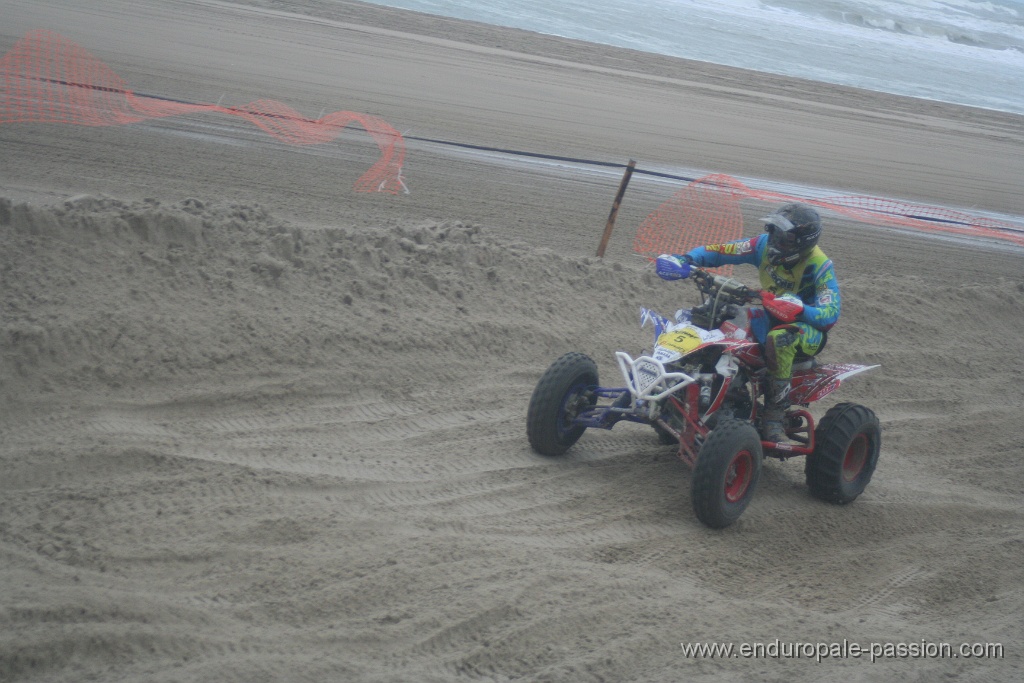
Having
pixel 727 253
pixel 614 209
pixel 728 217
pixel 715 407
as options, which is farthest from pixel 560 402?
pixel 728 217

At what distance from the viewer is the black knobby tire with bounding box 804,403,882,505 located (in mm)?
5734

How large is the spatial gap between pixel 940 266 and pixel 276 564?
34.7 ft

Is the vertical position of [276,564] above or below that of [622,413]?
below

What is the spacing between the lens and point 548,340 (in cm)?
755

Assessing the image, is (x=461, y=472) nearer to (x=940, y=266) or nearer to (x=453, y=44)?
(x=940, y=266)

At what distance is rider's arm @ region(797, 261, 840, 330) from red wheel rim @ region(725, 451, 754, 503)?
39.0 inches

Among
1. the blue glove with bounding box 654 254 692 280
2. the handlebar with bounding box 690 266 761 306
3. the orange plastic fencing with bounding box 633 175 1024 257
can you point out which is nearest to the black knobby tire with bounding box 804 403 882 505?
the handlebar with bounding box 690 266 761 306

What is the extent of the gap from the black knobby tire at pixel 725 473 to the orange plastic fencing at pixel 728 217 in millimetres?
5164

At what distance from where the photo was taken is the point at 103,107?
1098cm

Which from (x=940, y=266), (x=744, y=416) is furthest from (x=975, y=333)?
(x=744, y=416)

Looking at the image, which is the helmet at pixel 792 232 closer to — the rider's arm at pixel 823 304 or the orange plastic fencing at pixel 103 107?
the rider's arm at pixel 823 304

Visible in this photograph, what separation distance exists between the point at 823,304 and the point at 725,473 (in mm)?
1403

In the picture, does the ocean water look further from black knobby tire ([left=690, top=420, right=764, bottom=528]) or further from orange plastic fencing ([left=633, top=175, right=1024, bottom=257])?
black knobby tire ([left=690, top=420, right=764, bottom=528])

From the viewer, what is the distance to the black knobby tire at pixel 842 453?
5.73m
